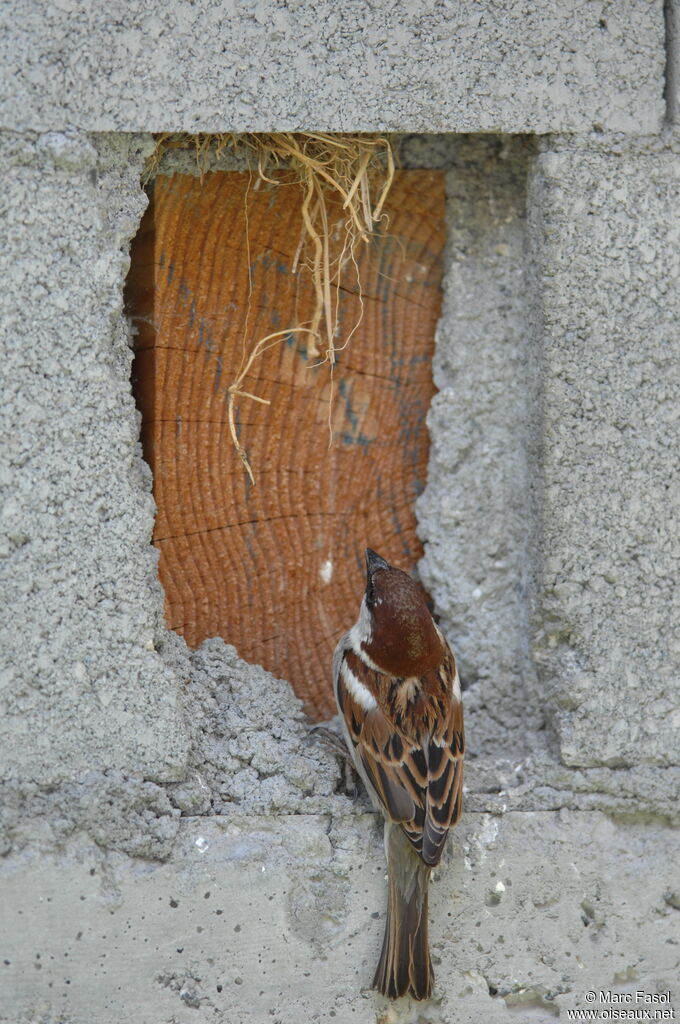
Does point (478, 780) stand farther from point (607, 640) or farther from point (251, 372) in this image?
point (251, 372)

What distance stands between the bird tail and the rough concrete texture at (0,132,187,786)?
0.56 m

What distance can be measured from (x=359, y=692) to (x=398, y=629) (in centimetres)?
18

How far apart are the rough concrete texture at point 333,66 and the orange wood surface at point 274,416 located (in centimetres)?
33

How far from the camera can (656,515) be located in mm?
2770

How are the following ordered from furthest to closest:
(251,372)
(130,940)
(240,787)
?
(251,372) < (240,787) < (130,940)

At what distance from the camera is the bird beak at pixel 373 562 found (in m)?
2.93

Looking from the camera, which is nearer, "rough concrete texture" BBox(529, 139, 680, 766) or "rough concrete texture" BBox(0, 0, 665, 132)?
"rough concrete texture" BBox(0, 0, 665, 132)

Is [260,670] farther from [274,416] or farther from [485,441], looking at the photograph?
[485,441]

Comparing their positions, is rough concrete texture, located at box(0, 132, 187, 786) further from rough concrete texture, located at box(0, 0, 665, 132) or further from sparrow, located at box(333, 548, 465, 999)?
sparrow, located at box(333, 548, 465, 999)

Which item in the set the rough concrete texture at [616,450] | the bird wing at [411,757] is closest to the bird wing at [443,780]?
the bird wing at [411,757]

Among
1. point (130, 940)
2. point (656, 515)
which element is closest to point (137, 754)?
point (130, 940)

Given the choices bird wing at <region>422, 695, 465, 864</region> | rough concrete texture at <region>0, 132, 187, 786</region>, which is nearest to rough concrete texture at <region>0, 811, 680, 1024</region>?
bird wing at <region>422, 695, 465, 864</region>

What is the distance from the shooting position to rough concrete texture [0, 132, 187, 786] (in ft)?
8.26

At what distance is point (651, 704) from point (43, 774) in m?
1.33
